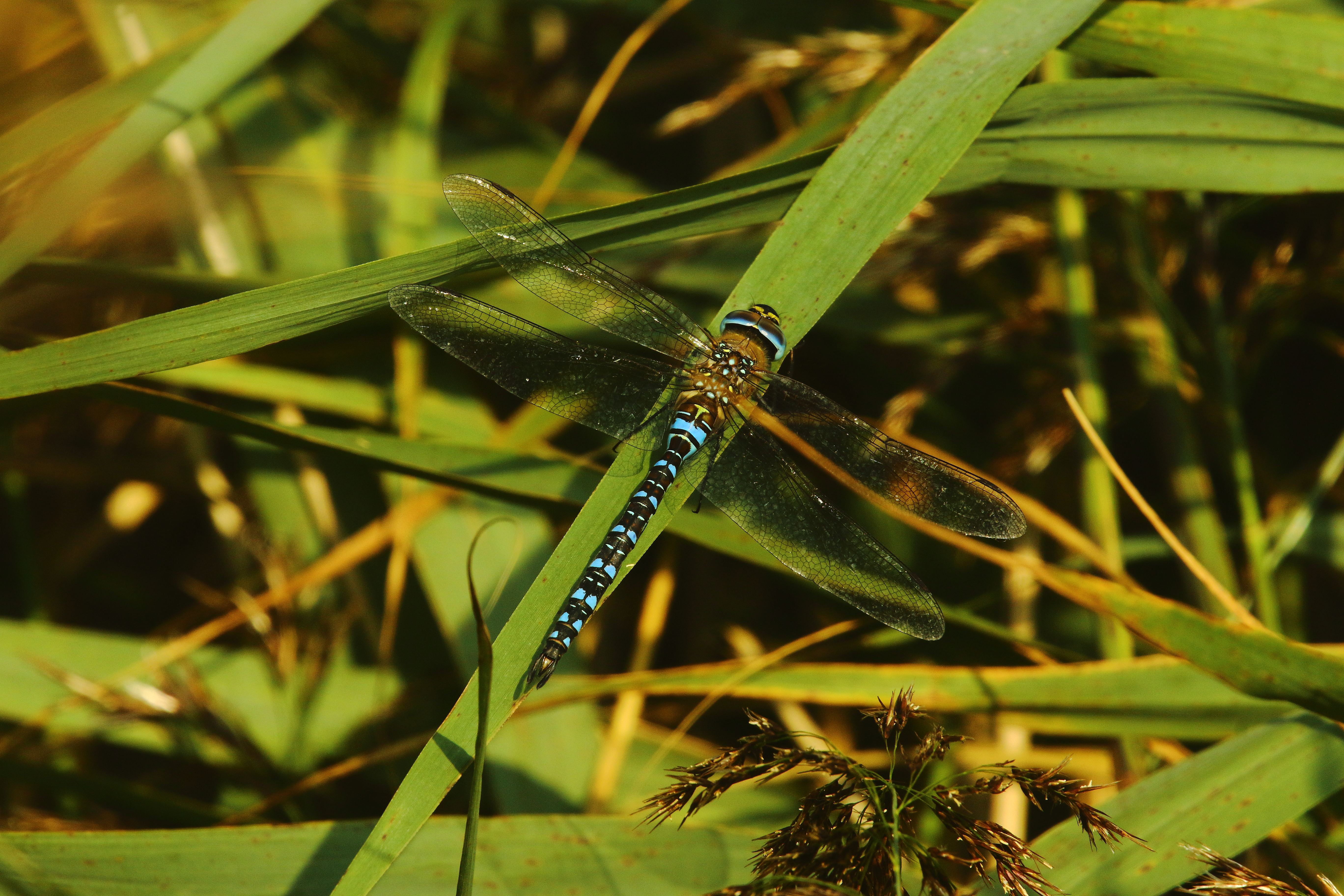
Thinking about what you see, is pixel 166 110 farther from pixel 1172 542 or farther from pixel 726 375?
pixel 1172 542

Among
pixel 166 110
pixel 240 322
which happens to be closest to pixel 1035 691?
pixel 240 322

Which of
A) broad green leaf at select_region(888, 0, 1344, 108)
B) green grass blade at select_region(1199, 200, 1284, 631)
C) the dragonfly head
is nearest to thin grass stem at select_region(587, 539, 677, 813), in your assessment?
the dragonfly head

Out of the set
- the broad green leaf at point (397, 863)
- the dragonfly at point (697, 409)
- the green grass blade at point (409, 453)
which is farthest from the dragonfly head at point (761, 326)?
the broad green leaf at point (397, 863)

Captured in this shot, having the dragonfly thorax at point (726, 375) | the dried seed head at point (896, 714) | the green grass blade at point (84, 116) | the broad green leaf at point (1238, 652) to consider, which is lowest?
the dried seed head at point (896, 714)

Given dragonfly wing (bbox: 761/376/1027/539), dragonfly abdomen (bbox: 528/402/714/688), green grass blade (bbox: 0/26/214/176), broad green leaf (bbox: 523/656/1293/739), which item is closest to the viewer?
dragonfly abdomen (bbox: 528/402/714/688)

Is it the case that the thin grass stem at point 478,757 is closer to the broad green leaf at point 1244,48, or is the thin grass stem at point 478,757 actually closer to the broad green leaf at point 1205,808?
the broad green leaf at point 1205,808

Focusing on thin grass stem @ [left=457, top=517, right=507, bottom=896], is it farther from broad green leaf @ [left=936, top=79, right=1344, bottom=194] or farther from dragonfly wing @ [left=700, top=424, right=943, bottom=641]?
broad green leaf @ [left=936, top=79, right=1344, bottom=194]
